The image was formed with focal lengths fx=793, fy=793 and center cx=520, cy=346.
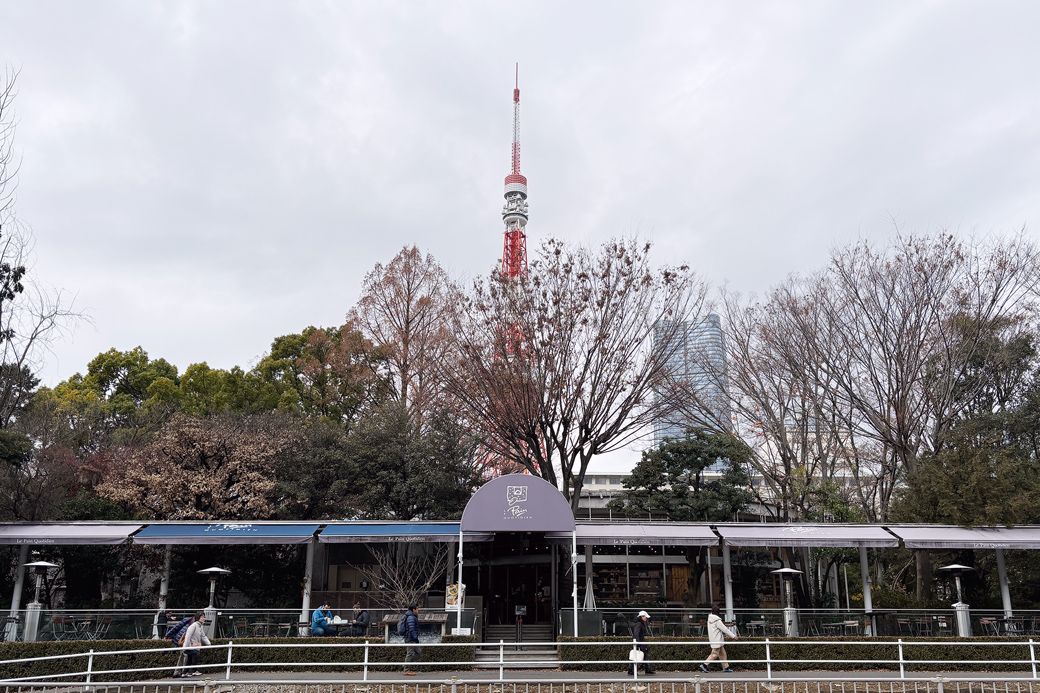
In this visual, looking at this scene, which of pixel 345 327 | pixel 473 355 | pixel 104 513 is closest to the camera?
pixel 473 355

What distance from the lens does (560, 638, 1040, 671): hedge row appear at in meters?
16.7

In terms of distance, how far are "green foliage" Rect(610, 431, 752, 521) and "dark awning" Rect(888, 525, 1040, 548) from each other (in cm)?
702

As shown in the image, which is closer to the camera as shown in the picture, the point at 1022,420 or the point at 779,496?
the point at 1022,420

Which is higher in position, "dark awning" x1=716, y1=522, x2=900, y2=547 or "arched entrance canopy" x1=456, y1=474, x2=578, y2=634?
"arched entrance canopy" x1=456, y1=474, x2=578, y2=634

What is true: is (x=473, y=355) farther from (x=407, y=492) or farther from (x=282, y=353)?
(x=282, y=353)

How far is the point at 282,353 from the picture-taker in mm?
38688

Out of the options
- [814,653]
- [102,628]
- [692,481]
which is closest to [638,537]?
[814,653]

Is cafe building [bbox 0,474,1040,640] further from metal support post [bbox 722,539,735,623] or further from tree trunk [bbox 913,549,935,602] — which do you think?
tree trunk [bbox 913,549,935,602]

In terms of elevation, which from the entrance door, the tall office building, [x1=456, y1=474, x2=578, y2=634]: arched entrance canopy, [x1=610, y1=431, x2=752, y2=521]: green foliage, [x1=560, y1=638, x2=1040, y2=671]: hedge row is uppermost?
the tall office building

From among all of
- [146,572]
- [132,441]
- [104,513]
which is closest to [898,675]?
[146,572]

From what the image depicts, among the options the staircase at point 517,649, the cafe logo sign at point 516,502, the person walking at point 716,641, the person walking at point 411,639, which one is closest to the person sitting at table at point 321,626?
the person walking at point 411,639

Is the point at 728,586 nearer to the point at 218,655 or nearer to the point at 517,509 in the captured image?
the point at 517,509

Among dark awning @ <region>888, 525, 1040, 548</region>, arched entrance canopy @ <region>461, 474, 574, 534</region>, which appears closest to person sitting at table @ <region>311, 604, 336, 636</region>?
arched entrance canopy @ <region>461, 474, 574, 534</region>

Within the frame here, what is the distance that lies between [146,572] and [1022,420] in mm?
29328
